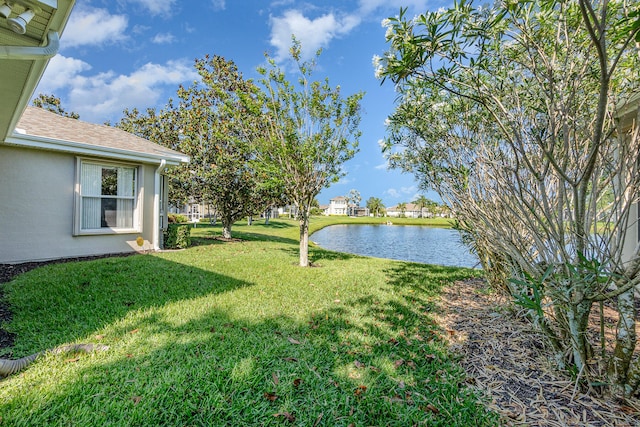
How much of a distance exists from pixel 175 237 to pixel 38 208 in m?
3.48

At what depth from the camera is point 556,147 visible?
306cm

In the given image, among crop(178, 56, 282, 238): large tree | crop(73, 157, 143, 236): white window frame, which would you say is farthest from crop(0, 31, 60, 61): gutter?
crop(178, 56, 282, 238): large tree

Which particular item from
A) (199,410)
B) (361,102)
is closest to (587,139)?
(199,410)

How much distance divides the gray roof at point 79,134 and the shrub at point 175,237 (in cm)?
229

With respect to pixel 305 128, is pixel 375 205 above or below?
above

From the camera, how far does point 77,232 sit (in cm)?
766

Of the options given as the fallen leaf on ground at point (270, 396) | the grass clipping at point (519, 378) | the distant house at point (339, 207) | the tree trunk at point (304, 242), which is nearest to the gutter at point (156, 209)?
the tree trunk at point (304, 242)

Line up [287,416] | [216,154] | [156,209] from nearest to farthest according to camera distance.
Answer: [287,416]
[156,209]
[216,154]

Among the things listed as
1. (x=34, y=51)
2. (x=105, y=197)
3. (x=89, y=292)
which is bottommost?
(x=89, y=292)

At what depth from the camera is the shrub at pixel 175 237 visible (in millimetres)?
9797

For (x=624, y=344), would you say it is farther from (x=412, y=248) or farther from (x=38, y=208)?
(x=412, y=248)

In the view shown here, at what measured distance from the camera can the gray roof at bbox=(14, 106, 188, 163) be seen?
7305 millimetres

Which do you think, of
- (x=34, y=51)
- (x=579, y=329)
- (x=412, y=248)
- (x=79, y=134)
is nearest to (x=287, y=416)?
(x=579, y=329)

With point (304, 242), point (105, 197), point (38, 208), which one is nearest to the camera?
point (38, 208)
